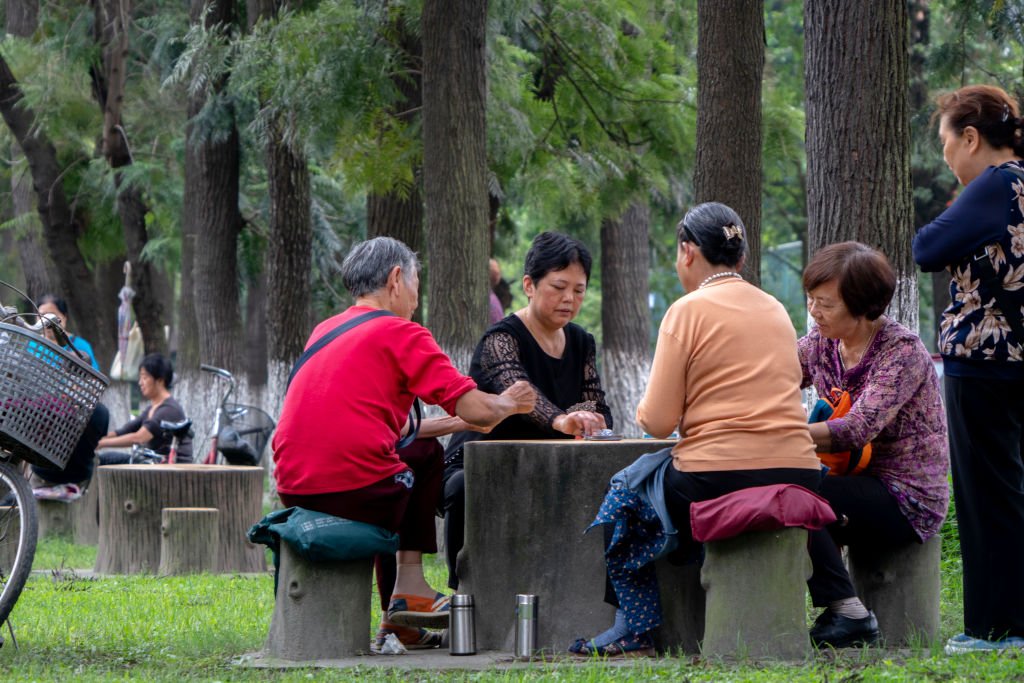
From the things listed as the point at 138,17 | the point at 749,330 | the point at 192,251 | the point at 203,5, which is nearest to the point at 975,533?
the point at 749,330

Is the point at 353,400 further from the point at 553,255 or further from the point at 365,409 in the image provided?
the point at 553,255

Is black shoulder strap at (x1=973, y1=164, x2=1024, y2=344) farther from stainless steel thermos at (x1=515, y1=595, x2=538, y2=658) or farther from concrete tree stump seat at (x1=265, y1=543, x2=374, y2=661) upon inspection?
concrete tree stump seat at (x1=265, y1=543, x2=374, y2=661)

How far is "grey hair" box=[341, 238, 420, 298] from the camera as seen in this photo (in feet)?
19.4

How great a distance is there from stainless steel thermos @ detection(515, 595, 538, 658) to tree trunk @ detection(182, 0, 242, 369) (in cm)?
1176

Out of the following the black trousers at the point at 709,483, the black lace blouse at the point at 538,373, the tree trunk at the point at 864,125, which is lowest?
the black trousers at the point at 709,483

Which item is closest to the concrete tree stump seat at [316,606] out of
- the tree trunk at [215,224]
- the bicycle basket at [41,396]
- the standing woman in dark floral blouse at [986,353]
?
the bicycle basket at [41,396]

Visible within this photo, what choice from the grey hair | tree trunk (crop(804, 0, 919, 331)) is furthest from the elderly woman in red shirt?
tree trunk (crop(804, 0, 919, 331))

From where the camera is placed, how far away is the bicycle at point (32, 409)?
5.40m

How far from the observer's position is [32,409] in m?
5.46

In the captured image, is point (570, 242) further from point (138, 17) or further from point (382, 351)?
point (138, 17)

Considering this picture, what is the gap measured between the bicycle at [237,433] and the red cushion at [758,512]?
7501mm

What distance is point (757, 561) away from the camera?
17.0 feet

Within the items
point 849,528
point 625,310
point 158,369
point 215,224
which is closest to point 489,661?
point 849,528

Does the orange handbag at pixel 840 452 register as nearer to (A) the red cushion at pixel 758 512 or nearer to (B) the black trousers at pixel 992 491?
(B) the black trousers at pixel 992 491
